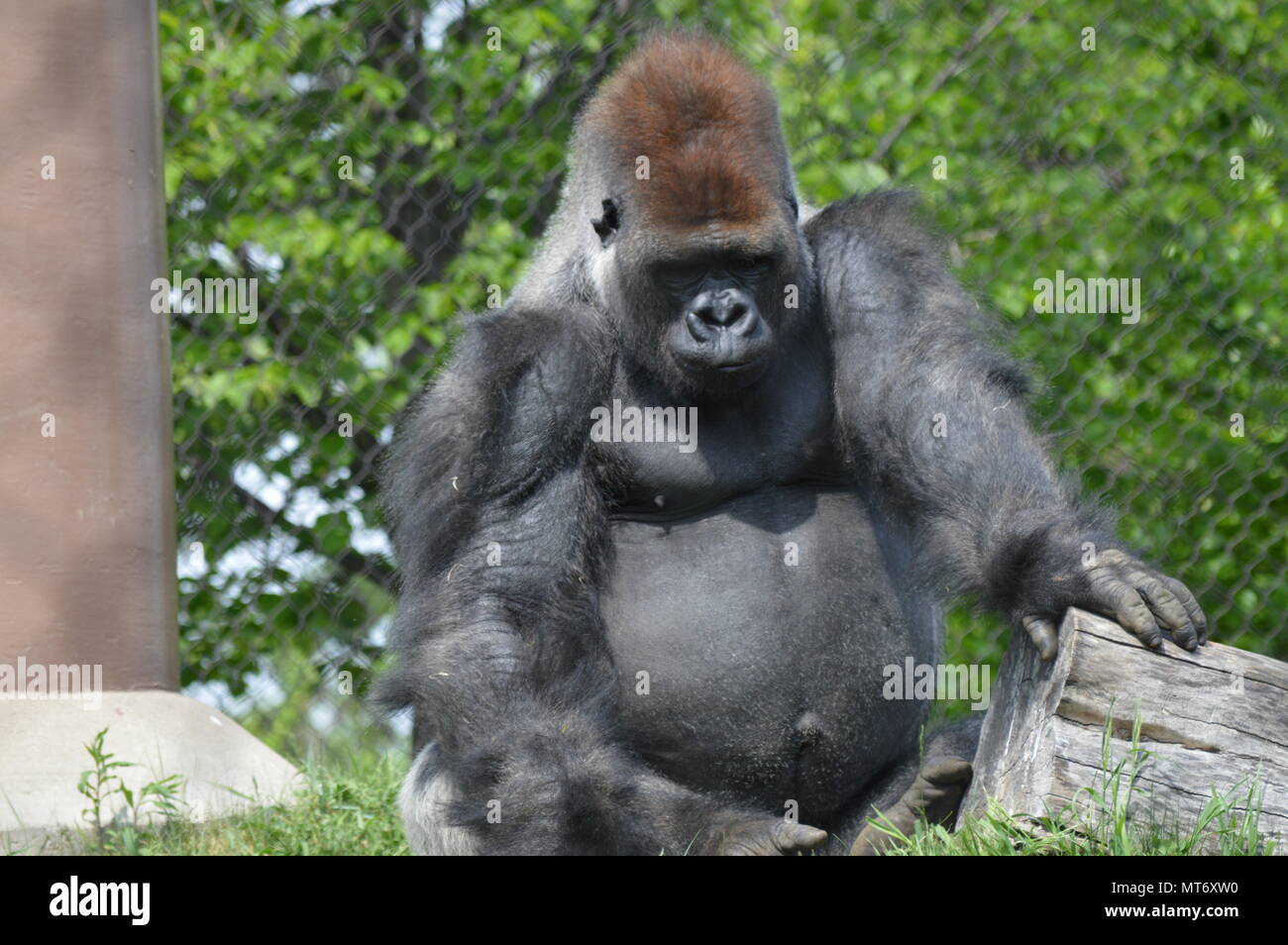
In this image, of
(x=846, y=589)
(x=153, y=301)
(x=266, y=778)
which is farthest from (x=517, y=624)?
(x=153, y=301)

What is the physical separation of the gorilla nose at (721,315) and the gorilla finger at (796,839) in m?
0.93

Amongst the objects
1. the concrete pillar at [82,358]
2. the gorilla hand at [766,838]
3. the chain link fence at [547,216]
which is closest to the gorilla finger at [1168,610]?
the gorilla hand at [766,838]

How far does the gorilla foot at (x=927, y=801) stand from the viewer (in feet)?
8.56

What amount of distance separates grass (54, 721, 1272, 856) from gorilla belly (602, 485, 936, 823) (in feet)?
1.38

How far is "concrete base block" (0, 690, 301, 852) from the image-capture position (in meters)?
3.28

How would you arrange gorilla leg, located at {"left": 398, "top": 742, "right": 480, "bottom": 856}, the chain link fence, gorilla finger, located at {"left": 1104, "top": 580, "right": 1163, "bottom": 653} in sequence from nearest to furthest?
gorilla finger, located at {"left": 1104, "top": 580, "right": 1163, "bottom": 653} → gorilla leg, located at {"left": 398, "top": 742, "right": 480, "bottom": 856} → the chain link fence

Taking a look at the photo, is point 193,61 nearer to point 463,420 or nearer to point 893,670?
point 463,420

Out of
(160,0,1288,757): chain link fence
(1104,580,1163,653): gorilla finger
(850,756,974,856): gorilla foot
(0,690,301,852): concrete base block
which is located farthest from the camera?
(160,0,1288,757): chain link fence

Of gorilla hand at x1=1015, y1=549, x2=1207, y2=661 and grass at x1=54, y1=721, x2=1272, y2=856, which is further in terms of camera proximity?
gorilla hand at x1=1015, y1=549, x2=1207, y2=661

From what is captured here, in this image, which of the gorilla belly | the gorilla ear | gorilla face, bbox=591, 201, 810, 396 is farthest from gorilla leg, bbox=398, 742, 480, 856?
the gorilla ear

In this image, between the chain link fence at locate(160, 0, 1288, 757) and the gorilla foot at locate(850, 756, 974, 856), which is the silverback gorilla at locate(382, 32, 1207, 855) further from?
the chain link fence at locate(160, 0, 1288, 757)

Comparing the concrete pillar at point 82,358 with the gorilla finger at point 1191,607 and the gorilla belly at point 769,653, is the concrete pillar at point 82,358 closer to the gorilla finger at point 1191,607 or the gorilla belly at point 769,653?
the gorilla belly at point 769,653

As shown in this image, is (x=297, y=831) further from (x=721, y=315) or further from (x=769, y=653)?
(x=721, y=315)

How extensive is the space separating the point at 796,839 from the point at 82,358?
85.4 inches
